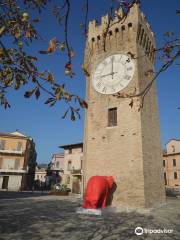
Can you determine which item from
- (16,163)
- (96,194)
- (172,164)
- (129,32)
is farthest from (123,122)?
(172,164)

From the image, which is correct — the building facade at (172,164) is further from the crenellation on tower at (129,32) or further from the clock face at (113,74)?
the clock face at (113,74)

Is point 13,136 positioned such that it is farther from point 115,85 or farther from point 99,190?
point 99,190

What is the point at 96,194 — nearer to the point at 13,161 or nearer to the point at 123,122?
the point at 123,122

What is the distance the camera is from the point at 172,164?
42594 millimetres

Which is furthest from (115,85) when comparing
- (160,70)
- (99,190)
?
(160,70)

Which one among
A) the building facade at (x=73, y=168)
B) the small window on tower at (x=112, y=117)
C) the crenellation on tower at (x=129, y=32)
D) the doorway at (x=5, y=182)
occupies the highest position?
the crenellation on tower at (x=129, y=32)

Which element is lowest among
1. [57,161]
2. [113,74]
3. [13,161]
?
[13,161]

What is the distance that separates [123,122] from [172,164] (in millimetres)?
32336

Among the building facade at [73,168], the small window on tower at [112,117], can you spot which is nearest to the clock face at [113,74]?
the small window on tower at [112,117]

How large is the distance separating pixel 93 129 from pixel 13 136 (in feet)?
75.8

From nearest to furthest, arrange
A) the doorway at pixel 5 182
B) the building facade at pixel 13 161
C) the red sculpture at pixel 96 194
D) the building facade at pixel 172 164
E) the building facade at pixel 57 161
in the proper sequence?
the red sculpture at pixel 96 194 → the doorway at pixel 5 182 → the building facade at pixel 13 161 → the building facade at pixel 172 164 → the building facade at pixel 57 161

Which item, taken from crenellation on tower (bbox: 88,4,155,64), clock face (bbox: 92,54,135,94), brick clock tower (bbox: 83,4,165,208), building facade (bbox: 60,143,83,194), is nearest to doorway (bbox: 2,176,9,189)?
building facade (bbox: 60,143,83,194)

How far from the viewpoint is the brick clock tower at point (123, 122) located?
13594 mm

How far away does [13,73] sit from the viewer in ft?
9.06
